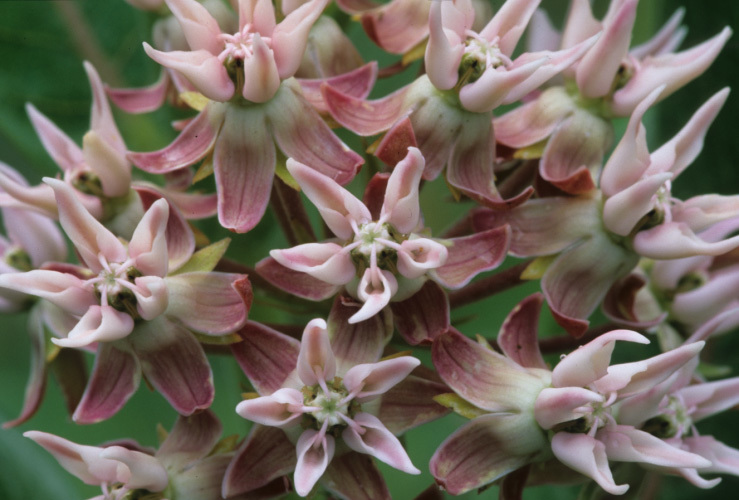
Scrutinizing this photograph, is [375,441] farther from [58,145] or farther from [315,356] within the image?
[58,145]

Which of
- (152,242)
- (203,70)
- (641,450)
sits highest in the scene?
(203,70)

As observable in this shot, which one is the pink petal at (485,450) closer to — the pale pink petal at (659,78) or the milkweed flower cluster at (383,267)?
the milkweed flower cluster at (383,267)

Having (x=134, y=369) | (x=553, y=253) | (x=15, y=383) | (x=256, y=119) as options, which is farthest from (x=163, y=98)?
(x=15, y=383)

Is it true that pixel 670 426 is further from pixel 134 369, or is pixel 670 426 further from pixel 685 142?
pixel 134 369

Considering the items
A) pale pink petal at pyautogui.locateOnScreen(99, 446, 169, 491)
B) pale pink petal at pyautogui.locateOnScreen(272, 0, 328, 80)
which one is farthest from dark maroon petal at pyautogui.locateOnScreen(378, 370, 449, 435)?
pale pink petal at pyautogui.locateOnScreen(272, 0, 328, 80)

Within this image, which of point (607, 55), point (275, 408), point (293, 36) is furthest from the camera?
point (607, 55)

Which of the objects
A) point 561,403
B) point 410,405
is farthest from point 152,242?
point 561,403

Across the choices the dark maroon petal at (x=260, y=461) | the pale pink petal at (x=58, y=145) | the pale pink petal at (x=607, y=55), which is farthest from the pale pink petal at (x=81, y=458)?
the pale pink petal at (x=607, y=55)
